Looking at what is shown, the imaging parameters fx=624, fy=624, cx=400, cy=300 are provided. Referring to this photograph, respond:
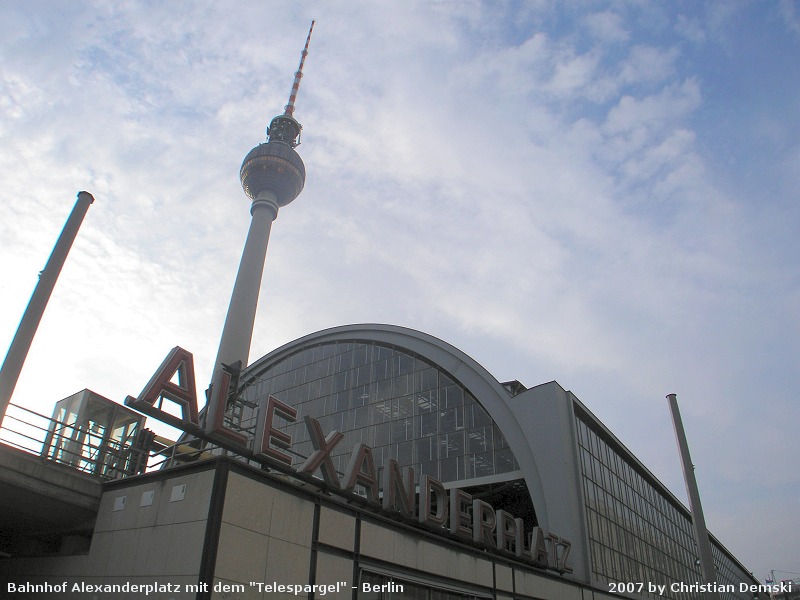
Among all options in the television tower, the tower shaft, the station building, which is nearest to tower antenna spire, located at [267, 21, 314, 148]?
the television tower

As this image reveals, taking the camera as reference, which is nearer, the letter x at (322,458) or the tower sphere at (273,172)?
the letter x at (322,458)

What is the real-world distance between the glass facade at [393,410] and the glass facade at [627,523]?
657cm

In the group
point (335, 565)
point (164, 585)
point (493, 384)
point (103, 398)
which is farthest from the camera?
point (493, 384)

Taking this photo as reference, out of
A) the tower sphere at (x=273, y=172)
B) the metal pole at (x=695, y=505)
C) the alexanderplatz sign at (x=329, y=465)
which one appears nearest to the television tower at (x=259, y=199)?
the tower sphere at (x=273, y=172)

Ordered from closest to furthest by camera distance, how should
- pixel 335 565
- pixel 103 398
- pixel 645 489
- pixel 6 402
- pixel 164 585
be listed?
pixel 164 585 < pixel 6 402 < pixel 335 565 < pixel 103 398 < pixel 645 489

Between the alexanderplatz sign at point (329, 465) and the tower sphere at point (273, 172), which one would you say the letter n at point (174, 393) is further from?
the tower sphere at point (273, 172)

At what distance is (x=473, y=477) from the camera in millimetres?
41625

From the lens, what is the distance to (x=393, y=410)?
47.8 metres

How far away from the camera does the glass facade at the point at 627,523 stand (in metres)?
41.1

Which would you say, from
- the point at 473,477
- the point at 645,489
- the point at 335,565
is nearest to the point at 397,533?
the point at 335,565

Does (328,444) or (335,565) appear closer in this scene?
(335,565)

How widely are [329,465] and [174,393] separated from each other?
6451mm

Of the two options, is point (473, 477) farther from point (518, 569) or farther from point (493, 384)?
point (518, 569)

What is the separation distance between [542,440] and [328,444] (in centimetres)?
2044
